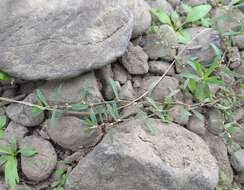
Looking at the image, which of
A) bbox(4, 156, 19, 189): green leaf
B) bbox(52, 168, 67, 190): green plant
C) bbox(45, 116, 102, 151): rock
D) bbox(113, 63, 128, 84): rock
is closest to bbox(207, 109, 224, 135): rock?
bbox(113, 63, 128, 84): rock

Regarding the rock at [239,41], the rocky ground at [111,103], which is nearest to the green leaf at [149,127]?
the rocky ground at [111,103]

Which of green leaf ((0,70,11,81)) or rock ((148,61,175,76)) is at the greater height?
green leaf ((0,70,11,81))

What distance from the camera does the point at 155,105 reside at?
2092mm

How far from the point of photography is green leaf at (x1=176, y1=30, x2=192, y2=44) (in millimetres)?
2371

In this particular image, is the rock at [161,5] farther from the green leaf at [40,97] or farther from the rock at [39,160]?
the rock at [39,160]

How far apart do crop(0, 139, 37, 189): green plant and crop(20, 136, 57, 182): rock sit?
31 millimetres

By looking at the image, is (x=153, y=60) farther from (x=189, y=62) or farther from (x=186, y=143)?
(x=186, y=143)

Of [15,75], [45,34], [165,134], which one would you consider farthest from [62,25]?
[165,134]

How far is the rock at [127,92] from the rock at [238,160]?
2.25 feet

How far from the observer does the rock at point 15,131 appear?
2092 mm

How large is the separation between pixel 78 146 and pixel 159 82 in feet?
1.95

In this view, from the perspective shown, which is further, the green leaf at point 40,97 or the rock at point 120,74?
the rock at point 120,74

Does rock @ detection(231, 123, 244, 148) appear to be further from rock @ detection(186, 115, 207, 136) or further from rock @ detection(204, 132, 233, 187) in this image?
rock @ detection(186, 115, 207, 136)

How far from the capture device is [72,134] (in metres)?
2.06
